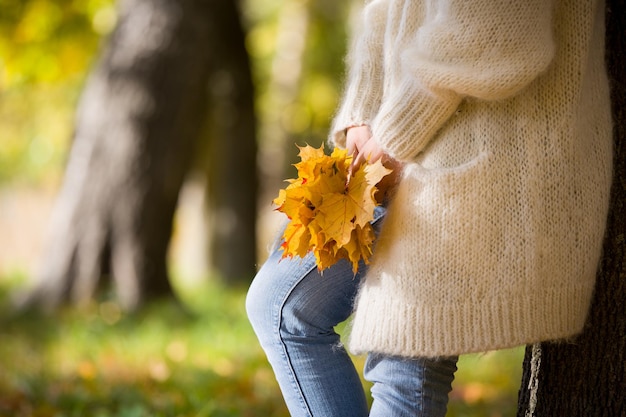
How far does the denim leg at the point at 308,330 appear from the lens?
7.19ft

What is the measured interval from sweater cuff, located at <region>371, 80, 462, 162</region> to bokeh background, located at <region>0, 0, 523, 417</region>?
1.84ft

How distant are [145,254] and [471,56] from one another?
16.4ft

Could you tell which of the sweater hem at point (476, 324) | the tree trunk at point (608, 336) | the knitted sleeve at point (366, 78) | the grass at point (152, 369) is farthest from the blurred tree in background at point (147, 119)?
the sweater hem at point (476, 324)

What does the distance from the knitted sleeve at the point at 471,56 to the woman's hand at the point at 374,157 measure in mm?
129

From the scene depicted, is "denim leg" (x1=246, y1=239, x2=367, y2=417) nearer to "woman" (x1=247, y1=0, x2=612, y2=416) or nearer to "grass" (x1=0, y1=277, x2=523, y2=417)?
"woman" (x1=247, y1=0, x2=612, y2=416)

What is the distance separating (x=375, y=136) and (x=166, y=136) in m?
4.67

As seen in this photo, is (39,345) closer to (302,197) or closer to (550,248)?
(302,197)

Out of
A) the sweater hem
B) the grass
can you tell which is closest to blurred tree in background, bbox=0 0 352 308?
the grass

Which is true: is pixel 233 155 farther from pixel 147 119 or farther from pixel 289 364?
pixel 289 364

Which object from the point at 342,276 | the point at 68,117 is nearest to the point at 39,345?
the point at 342,276

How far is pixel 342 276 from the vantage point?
2223 mm

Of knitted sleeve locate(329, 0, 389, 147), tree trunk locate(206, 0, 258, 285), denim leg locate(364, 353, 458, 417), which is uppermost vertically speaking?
knitted sleeve locate(329, 0, 389, 147)

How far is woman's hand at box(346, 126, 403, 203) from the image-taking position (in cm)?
215

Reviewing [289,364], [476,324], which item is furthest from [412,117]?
A: [289,364]
